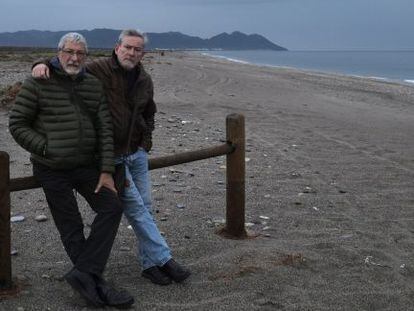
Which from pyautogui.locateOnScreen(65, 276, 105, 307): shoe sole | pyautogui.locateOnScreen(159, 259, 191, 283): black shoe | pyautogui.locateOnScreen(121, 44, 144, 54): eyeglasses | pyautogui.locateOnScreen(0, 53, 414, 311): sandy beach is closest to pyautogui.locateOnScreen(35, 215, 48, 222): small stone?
pyautogui.locateOnScreen(0, 53, 414, 311): sandy beach

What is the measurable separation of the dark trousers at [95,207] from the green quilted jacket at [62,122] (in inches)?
4.3

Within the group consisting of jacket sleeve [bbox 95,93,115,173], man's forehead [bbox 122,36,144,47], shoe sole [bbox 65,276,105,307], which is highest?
man's forehead [bbox 122,36,144,47]

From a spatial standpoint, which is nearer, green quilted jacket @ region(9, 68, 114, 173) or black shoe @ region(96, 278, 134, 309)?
green quilted jacket @ region(9, 68, 114, 173)

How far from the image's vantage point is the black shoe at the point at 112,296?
13.8ft

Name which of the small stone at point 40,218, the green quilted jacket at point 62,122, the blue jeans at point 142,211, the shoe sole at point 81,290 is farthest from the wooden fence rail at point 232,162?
the small stone at point 40,218

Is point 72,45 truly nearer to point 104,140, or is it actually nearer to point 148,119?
point 104,140

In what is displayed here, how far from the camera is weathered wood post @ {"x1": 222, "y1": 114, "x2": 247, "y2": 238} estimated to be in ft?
18.3

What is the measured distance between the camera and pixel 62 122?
398 cm

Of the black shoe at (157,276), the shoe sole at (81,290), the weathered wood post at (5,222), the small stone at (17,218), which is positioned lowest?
the small stone at (17,218)

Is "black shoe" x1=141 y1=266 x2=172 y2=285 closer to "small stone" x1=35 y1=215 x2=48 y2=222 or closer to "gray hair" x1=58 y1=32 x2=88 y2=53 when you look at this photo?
"gray hair" x1=58 y1=32 x2=88 y2=53

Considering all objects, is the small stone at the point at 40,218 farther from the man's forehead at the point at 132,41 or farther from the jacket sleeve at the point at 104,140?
the man's forehead at the point at 132,41

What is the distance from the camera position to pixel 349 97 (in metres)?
23.8

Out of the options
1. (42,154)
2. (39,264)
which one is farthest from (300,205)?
(42,154)

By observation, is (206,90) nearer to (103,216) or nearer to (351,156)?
(351,156)
